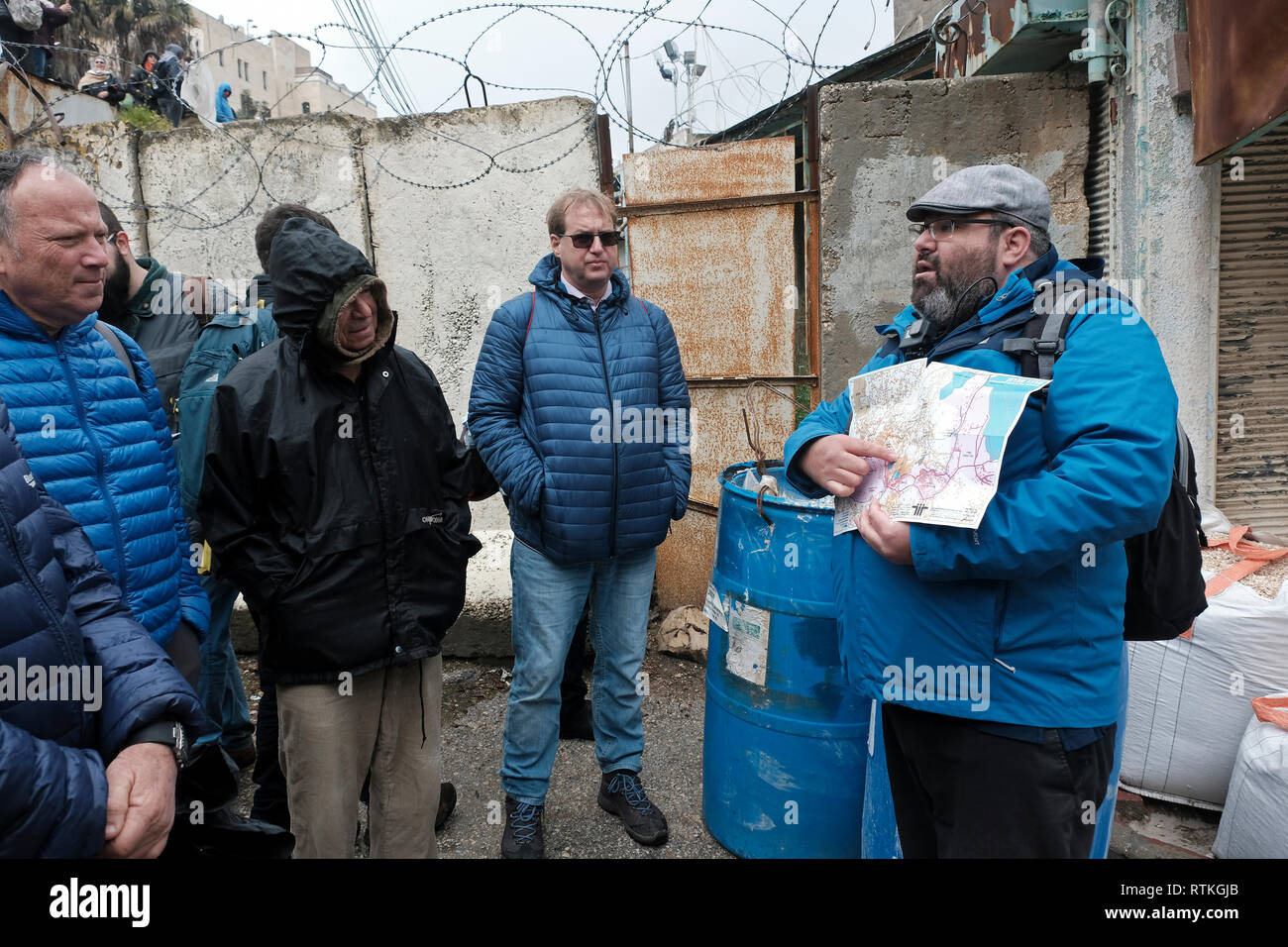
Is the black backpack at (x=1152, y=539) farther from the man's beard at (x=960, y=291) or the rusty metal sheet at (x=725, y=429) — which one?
the rusty metal sheet at (x=725, y=429)

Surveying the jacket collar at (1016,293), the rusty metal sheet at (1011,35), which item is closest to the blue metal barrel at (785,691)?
the jacket collar at (1016,293)

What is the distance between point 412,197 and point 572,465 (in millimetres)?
2519

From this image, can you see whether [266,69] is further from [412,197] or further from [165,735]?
[165,735]

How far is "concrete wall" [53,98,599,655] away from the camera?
4391 millimetres

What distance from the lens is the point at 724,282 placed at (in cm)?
431

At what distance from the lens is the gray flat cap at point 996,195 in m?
1.79

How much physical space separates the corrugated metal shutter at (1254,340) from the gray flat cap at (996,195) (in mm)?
2626

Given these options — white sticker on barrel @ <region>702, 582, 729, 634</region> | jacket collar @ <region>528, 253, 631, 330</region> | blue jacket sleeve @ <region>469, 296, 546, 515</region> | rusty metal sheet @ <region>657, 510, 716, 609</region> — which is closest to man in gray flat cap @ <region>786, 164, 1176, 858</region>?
white sticker on barrel @ <region>702, 582, 729, 634</region>

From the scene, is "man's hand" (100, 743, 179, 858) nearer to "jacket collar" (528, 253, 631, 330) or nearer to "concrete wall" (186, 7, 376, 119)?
"jacket collar" (528, 253, 631, 330)

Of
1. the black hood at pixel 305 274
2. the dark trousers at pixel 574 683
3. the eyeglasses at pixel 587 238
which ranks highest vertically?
the eyeglasses at pixel 587 238

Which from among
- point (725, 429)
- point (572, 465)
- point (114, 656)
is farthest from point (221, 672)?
point (725, 429)
